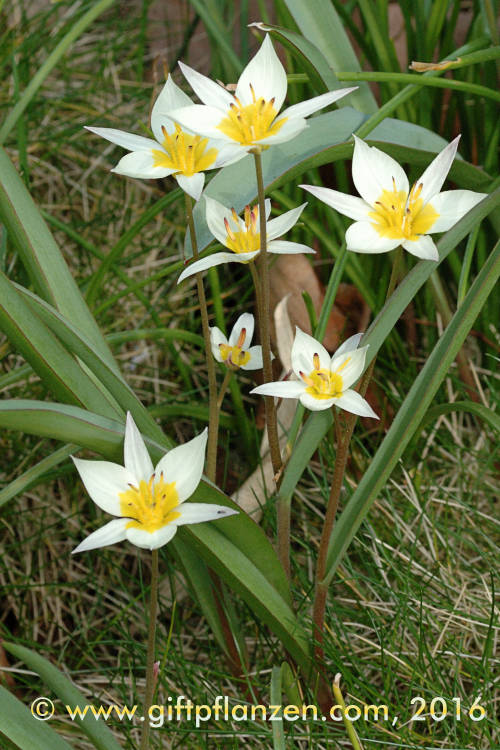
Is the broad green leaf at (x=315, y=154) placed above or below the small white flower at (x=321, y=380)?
above

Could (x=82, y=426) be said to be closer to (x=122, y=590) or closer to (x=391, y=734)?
(x=391, y=734)

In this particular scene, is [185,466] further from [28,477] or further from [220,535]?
[28,477]

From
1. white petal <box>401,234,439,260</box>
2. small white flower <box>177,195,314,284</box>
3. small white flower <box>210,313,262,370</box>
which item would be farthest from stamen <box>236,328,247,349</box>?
white petal <box>401,234,439,260</box>

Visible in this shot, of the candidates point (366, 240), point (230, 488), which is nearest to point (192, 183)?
point (366, 240)

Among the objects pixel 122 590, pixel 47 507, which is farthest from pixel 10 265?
pixel 122 590

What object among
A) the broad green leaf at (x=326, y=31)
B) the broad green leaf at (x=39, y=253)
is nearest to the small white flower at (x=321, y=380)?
the broad green leaf at (x=39, y=253)

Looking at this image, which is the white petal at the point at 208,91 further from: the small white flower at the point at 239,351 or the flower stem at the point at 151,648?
the flower stem at the point at 151,648
